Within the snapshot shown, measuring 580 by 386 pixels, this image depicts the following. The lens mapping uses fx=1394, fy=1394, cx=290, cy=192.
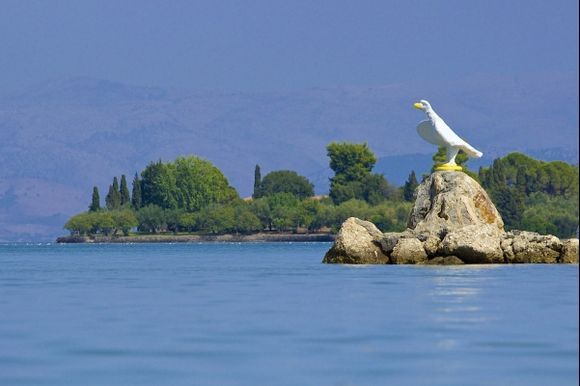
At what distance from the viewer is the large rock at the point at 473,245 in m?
41.9

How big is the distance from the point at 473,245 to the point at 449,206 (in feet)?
10.0

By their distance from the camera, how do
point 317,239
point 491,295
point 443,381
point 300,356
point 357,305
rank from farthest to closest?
1. point 317,239
2. point 491,295
3. point 357,305
4. point 300,356
5. point 443,381

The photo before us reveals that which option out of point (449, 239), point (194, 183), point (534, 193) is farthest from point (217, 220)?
point (449, 239)

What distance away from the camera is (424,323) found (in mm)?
20234

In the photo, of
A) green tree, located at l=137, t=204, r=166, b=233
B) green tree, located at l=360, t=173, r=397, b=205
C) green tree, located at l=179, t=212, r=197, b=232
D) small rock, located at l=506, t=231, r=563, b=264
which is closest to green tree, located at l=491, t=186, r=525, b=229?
green tree, located at l=360, t=173, r=397, b=205

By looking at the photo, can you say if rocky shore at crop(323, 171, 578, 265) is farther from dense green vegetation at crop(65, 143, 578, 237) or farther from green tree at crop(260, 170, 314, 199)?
green tree at crop(260, 170, 314, 199)

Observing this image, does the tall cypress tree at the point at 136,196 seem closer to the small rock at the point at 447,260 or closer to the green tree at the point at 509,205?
the green tree at the point at 509,205

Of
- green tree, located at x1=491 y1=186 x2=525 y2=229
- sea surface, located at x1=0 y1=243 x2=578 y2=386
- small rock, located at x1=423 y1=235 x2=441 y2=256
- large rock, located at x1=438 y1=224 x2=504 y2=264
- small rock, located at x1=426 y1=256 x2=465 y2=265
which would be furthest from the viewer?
green tree, located at x1=491 y1=186 x2=525 y2=229

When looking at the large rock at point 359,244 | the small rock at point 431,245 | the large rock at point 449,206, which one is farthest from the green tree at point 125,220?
the small rock at point 431,245

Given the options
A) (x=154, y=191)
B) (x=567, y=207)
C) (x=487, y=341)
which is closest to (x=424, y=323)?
(x=487, y=341)

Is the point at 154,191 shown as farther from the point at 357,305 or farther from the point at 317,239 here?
the point at 357,305

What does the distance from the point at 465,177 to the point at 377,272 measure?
9693mm

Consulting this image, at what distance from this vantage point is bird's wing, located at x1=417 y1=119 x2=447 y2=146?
159 ft

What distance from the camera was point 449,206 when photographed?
44750 mm
